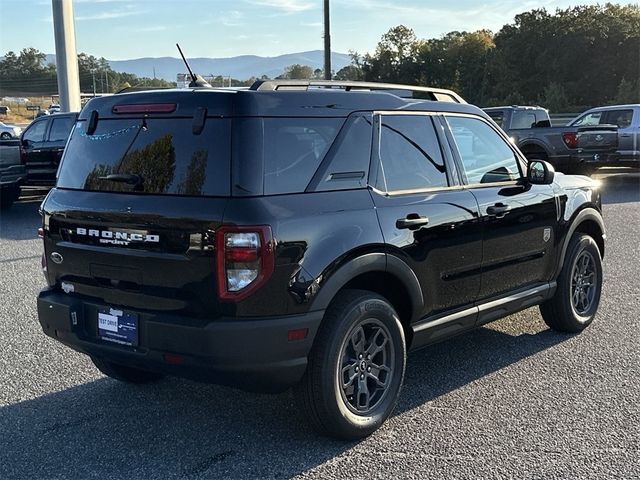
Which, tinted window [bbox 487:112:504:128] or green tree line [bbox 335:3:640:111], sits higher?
green tree line [bbox 335:3:640:111]

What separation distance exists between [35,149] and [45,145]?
0.24 metres

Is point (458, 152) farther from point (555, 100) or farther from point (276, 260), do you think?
point (555, 100)

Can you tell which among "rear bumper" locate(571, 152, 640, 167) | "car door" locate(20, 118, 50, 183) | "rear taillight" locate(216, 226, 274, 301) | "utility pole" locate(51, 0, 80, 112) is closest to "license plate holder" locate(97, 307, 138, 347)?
"rear taillight" locate(216, 226, 274, 301)

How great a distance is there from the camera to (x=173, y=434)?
385 cm

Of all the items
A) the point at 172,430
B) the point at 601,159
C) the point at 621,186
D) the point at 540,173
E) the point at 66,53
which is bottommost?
the point at 621,186

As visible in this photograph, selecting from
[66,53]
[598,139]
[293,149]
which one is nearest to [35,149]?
[66,53]

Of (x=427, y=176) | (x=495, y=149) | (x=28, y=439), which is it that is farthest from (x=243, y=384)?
(x=495, y=149)

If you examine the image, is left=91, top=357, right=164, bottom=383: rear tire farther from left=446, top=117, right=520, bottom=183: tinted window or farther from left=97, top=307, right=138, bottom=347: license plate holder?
left=446, top=117, right=520, bottom=183: tinted window

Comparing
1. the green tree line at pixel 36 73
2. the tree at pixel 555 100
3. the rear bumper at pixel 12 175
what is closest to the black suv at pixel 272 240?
the rear bumper at pixel 12 175

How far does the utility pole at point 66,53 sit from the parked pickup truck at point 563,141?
1183 centimetres

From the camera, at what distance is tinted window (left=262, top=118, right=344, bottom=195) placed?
3406 mm

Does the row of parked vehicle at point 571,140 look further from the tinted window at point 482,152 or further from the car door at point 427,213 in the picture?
the car door at point 427,213

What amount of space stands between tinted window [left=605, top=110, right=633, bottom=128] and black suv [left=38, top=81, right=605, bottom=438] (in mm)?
14301

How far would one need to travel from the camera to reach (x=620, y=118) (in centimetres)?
1728
